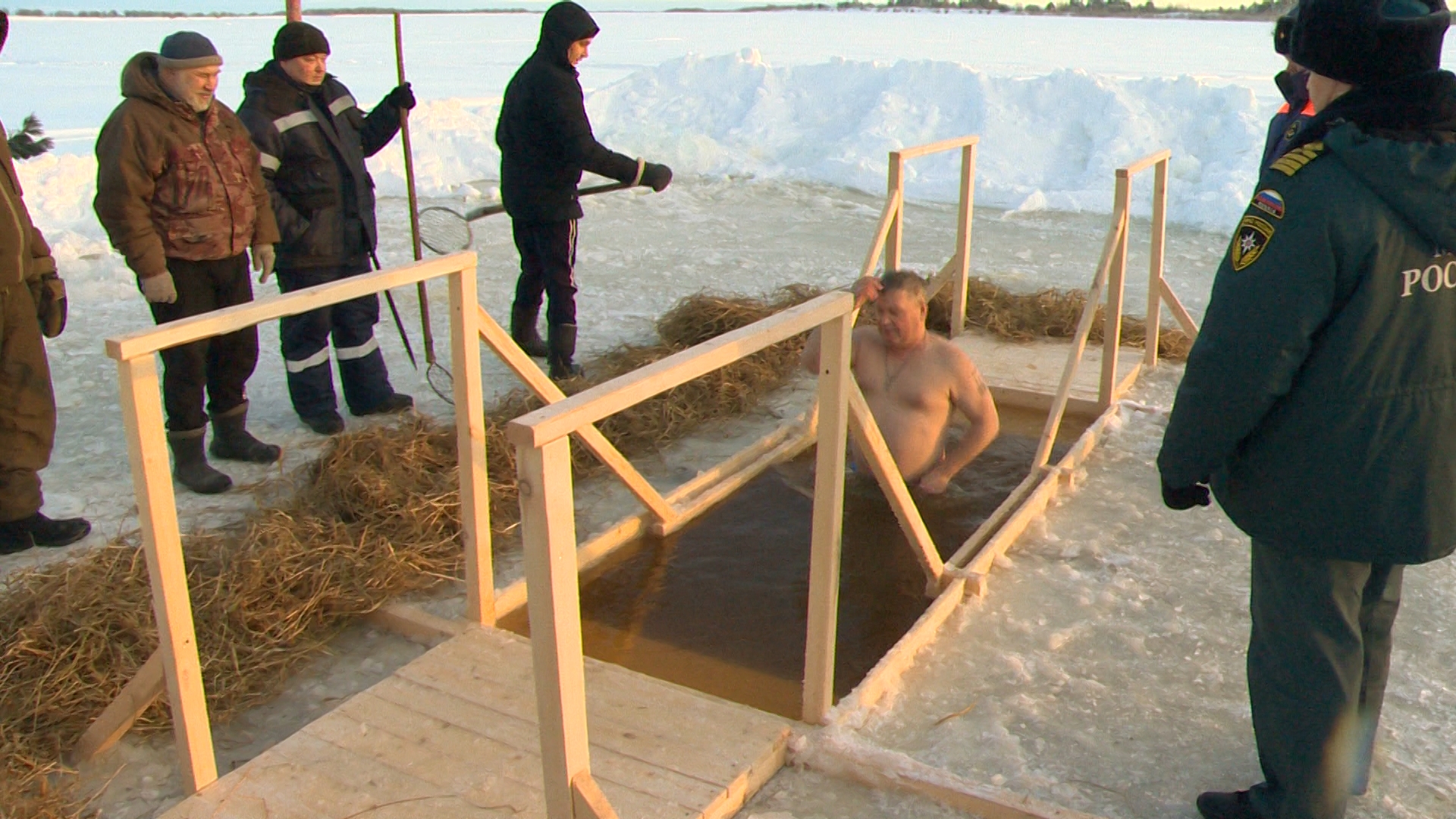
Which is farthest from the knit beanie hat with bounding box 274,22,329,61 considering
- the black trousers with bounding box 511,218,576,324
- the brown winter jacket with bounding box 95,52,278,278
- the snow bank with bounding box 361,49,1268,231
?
the snow bank with bounding box 361,49,1268,231

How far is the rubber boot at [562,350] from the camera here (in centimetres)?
560

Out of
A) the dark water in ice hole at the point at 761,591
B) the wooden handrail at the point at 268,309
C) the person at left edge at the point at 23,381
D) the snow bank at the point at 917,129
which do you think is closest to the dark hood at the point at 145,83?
the person at left edge at the point at 23,381

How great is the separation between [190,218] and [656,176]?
6.98 ft

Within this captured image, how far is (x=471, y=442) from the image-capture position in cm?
309

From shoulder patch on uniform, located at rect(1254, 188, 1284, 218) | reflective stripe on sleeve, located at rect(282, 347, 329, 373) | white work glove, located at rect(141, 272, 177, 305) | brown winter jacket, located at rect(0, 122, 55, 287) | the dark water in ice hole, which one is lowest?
the dark water in ice hole

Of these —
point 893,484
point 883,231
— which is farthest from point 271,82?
point 893,484

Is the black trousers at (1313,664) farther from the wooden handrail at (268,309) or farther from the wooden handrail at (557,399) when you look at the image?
the wooden handrail at (268,309)

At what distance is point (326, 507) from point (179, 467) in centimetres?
70

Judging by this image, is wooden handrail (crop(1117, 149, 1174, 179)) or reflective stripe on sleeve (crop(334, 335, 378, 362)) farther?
reflective stripe on sleeve (crop(334, 335, 378, 362))

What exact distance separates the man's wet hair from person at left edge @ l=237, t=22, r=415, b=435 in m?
2.12

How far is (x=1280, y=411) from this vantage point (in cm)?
211

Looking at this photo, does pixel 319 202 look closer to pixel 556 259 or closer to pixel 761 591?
pixel 556 259

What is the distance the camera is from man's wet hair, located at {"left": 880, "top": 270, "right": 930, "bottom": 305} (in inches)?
161

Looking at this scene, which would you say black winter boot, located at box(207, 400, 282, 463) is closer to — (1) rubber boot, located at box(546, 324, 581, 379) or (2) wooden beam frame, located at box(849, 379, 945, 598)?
(1) rubber boot, located at box(546, 324, 581, 379)
